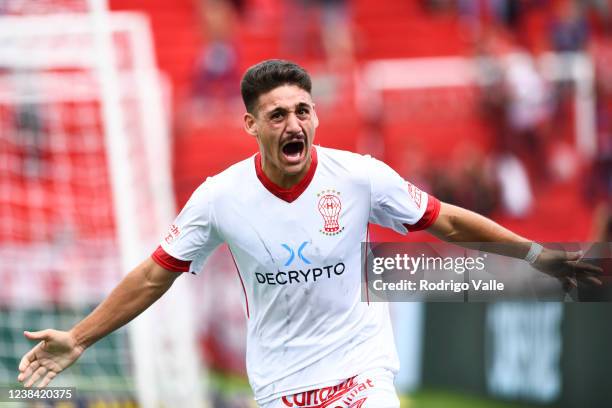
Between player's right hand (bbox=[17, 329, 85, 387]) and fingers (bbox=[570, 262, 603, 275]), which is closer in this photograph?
player's right hand (bbox=[17, 329, 85, 387])

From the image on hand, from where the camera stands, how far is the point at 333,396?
213 inches

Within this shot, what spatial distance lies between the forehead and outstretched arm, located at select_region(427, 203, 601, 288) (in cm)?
90

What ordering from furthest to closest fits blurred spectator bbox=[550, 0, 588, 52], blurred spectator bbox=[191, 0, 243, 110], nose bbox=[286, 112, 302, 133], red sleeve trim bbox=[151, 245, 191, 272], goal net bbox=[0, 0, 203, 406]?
blurred spectator bbox=[550, 0, 588, 52], blurred spectator bbox=[191, 0, 243, 110], goal net bbox=[0, 0, 203, 406], red sleeve trim bbox=[151, 245, 191, 272], nose bbox=[286, 112, 302, 133]

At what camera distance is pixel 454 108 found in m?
17.2

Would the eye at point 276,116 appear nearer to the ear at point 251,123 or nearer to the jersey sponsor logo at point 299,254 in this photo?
the ear at point 251,123

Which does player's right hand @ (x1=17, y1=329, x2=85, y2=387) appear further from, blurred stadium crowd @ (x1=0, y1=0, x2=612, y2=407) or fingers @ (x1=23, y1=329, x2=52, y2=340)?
blurred stadium crowd @ (x1=0, y1=0, x2=612, y2=407)

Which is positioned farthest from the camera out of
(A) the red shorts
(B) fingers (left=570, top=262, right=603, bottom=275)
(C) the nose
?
(B) fingers (left=570, top=262, right=603, bottom=275)

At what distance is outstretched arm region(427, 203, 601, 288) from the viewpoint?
219 inches

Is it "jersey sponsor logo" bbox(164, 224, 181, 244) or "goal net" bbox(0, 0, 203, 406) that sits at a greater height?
"goal net" bbox(0, 0, 203, 406)

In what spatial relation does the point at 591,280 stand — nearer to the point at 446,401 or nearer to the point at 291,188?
the point at 291,188

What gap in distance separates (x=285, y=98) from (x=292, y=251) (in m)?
0.71

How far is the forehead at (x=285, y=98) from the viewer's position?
208 inches

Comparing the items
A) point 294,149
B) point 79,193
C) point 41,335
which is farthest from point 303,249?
point 79,193

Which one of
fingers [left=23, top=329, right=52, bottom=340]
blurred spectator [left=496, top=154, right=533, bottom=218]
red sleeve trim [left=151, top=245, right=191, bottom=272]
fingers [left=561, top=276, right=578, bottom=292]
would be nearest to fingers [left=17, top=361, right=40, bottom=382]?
fingers [left=23, top=329, right=52, bottom=340]
